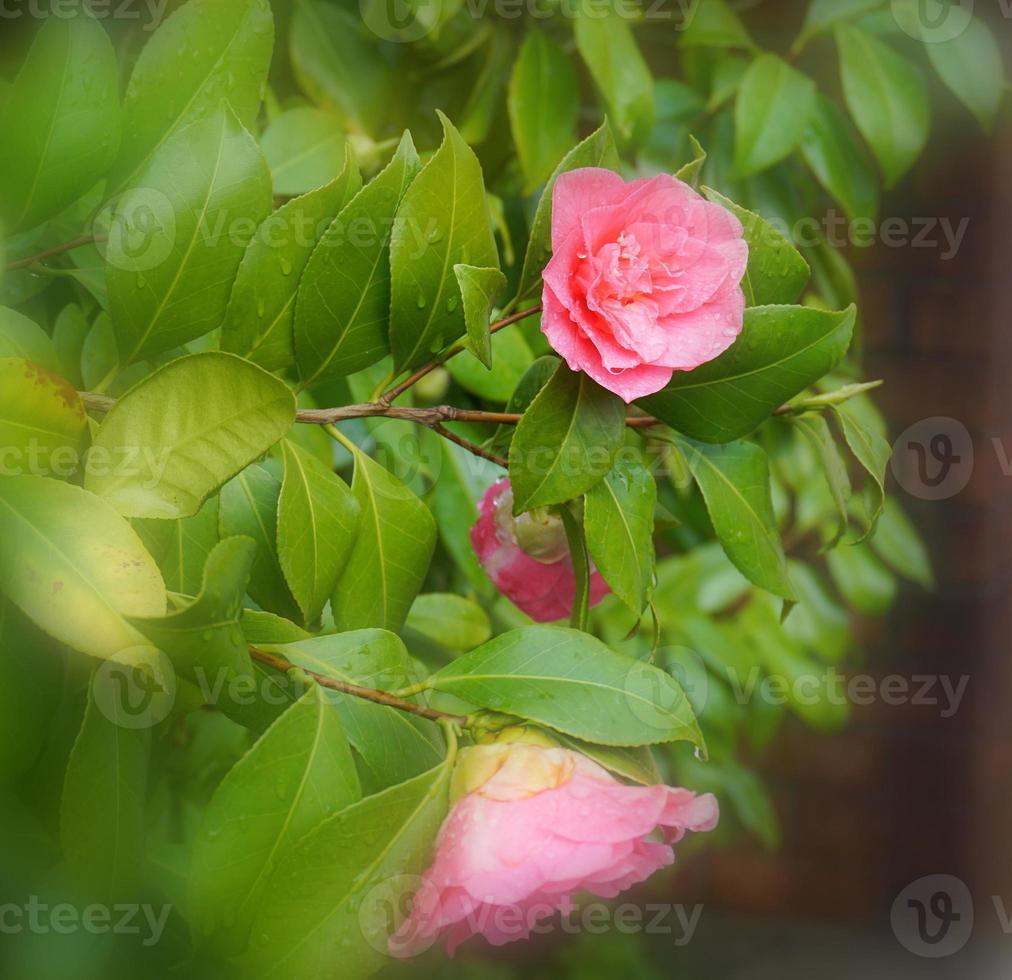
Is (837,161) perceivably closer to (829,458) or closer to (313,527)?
(829,458)

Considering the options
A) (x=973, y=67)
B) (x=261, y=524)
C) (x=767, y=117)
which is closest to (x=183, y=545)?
(x=261, y=524)

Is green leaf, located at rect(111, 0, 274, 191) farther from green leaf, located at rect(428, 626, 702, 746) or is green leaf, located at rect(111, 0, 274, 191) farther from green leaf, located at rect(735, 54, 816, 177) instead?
green leaf, located at rect(735, 54, 816, 177)

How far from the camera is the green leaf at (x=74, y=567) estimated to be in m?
0.28

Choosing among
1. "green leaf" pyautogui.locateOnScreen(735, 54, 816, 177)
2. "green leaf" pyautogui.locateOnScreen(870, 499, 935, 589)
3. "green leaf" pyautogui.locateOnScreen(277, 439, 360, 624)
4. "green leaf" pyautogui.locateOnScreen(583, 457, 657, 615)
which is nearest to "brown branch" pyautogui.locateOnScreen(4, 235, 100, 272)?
"green leaf" pyautogui.locateOnScreen(277, 439, 360, 624)

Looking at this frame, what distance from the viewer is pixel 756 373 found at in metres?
0.39

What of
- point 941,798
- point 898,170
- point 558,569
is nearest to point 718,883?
point 941,798

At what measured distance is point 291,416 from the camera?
0.32 meters

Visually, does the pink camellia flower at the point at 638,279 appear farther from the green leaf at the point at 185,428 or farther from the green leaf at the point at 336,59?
the green leaf at the point at 336,59

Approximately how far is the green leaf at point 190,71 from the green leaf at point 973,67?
60cm

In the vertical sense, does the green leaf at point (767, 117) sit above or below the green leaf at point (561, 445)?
below

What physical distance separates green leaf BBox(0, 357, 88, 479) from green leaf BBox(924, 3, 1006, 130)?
0.72m

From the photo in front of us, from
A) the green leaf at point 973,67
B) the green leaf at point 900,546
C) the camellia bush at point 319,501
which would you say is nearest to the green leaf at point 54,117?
the camellia bush at point 319,501

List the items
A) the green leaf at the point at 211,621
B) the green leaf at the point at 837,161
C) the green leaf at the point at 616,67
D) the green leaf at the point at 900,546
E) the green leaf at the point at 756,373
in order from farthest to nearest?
the green leaf at the point at 900,546 < the green leaf at the point at 837,161 < the green leaf at the point at 616,67 < the green leaf at the point at 756,373 < the green leaf at the point at 211,621

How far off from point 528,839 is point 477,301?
0.16m
